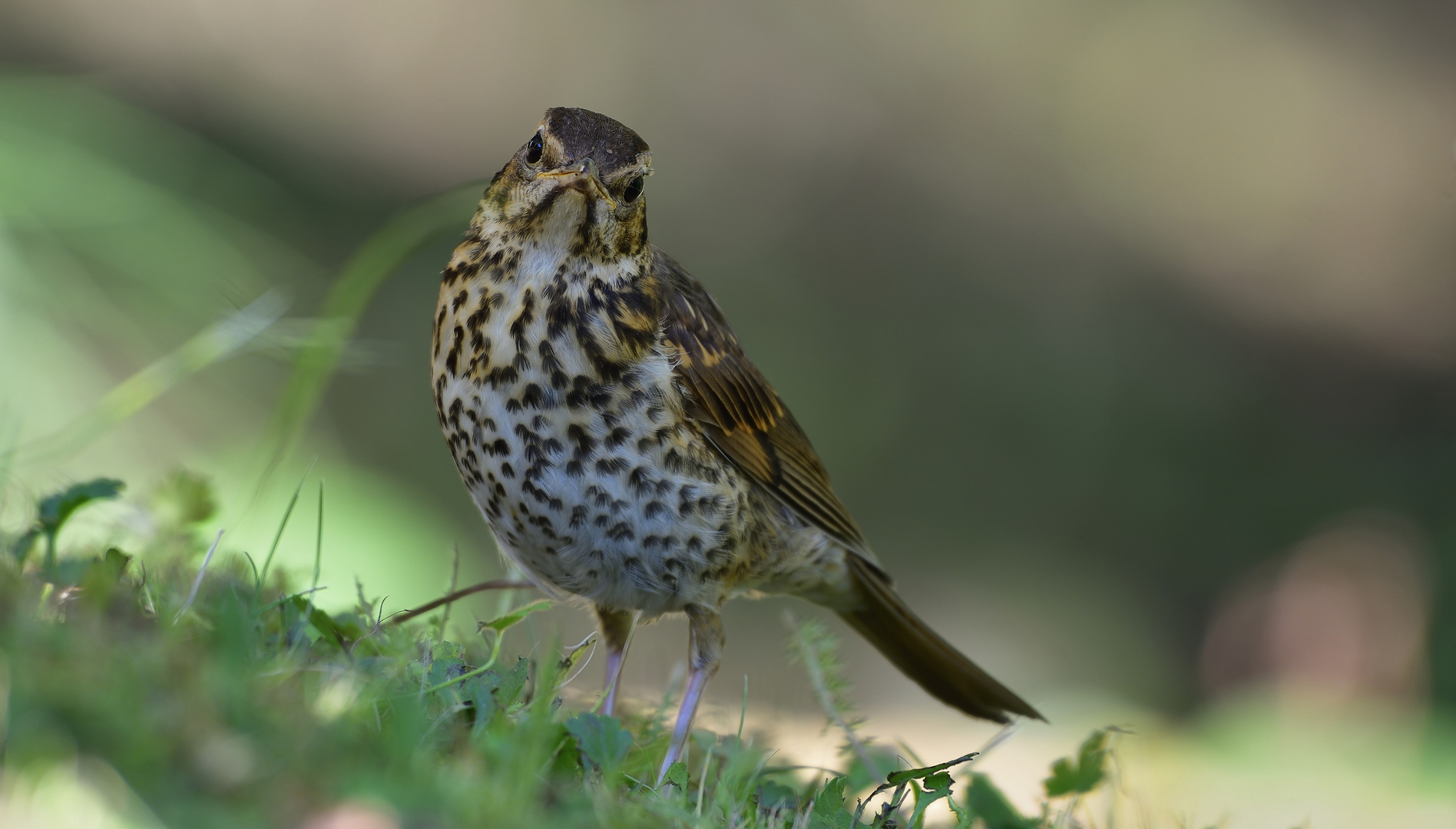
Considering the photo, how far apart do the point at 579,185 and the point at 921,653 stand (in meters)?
1.59

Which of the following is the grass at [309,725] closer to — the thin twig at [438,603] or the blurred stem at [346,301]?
the thin twig at [438,603]

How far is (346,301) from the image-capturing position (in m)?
2.83

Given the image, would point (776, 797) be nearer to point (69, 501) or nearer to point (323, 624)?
point (323, 624)

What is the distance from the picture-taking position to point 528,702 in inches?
82.2

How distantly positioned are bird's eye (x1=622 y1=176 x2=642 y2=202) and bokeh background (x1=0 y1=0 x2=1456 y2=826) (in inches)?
113

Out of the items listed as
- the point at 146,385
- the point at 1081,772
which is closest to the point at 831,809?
the point at 1081,772

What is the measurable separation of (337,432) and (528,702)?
5.07 m

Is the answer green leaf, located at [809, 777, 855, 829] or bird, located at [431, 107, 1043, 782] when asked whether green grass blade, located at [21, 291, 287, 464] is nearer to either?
bird, located at [431, 107, 1043, 782]

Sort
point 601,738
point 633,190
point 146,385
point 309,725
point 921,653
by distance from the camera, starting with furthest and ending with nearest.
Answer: point 921,653, point 146,385, point 633,190, point 601,738, point 309,725

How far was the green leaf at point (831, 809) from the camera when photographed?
1.88m

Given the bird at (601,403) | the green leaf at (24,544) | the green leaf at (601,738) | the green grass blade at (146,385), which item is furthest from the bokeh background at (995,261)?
the green leaf at (601,738)

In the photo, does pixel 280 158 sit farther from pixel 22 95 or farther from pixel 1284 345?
pixel 1284 345

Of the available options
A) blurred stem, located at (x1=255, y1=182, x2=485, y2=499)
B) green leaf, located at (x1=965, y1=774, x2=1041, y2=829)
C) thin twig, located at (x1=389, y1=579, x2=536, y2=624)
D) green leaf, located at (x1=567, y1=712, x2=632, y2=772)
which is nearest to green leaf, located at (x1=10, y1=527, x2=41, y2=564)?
thin twig, located at (x1=389, y1=579, x2=536, y2=624)

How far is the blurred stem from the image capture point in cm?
280
